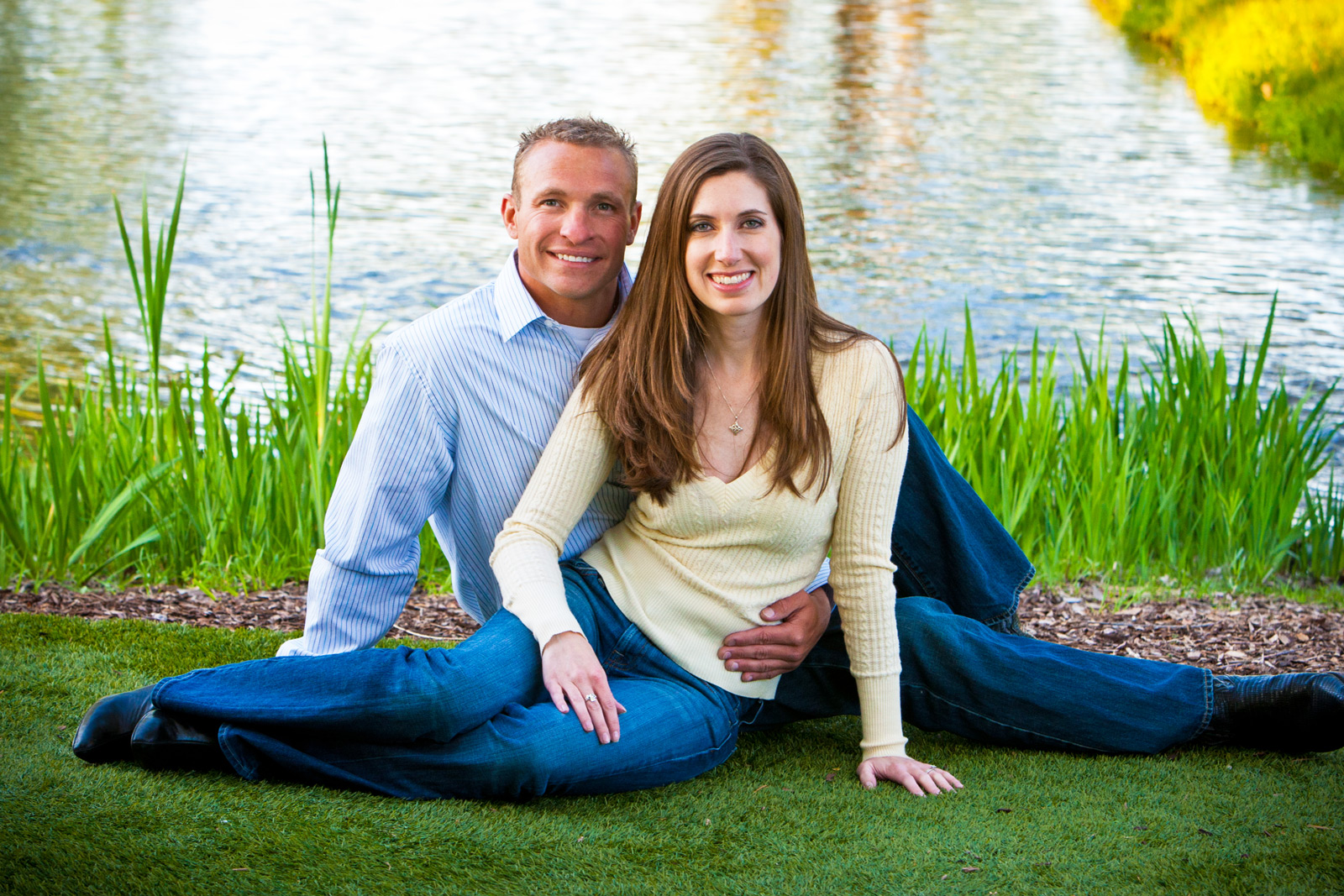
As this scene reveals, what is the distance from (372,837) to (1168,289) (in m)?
6.13

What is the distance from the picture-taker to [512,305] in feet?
7.62

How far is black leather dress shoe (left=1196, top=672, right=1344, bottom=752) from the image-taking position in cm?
219

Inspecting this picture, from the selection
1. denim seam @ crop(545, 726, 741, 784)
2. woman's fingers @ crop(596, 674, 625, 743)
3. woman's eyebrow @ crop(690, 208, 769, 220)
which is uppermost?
woman's eyebrow @ crop(690, 208, 769, 220)

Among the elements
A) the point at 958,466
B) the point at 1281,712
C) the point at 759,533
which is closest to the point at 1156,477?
the point at 958,466

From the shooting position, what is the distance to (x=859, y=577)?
85.6 inches

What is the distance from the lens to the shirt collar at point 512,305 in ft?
7.57

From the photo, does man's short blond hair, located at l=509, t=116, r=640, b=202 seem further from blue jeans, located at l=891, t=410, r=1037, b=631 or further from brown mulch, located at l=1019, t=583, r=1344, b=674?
brown mulch, located at l=1019, t=583, r=1344, b=674

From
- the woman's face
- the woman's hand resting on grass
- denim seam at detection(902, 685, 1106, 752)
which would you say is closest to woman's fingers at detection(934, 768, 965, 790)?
the woman's hand resting on grass

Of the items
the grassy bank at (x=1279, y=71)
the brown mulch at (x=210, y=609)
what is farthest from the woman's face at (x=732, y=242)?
the grassy bank at (x=1279, y=71)

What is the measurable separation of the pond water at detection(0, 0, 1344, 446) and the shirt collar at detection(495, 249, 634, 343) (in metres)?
2.21

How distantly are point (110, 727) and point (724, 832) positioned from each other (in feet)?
3.19

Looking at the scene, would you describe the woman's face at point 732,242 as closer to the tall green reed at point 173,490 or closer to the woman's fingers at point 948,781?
the woman's fingers at point 948,781

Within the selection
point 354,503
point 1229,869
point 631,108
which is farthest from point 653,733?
point 631,108

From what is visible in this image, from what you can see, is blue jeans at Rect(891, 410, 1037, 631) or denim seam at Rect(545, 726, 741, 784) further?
blue jeans at Rect(891, 410, 1037, 631)
